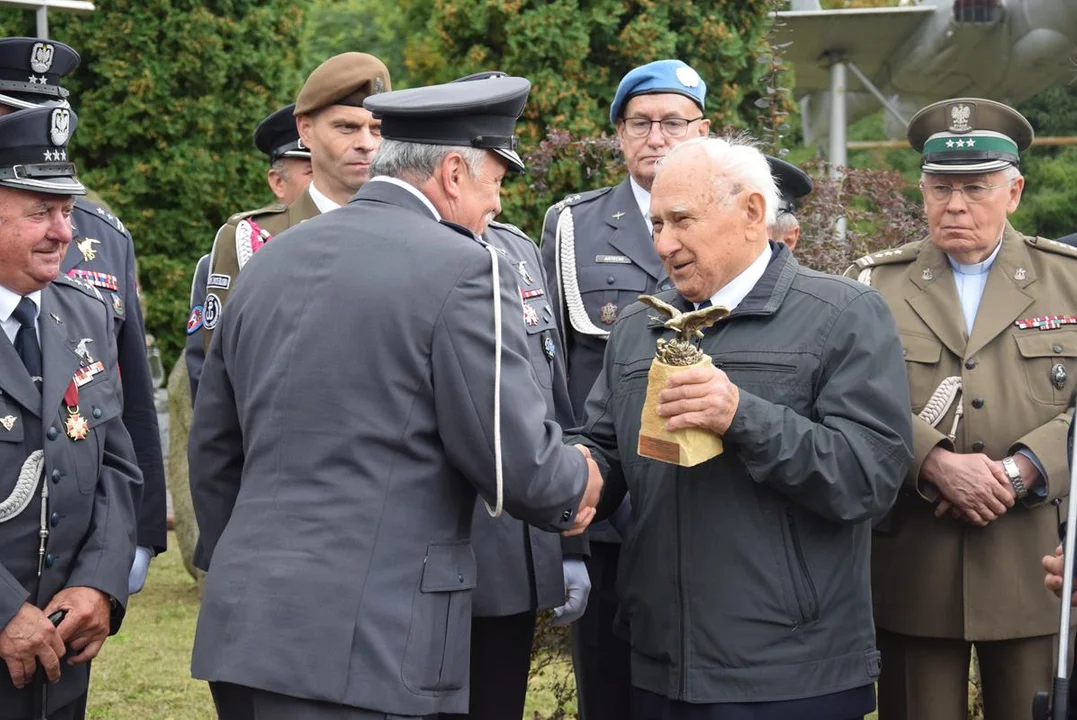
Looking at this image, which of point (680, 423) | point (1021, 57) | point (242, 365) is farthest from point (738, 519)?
point (1021, 57)

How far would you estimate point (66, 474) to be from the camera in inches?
147

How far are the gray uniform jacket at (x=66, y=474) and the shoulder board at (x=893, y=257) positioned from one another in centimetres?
234

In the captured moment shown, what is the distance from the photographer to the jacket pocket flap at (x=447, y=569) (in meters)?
3.03

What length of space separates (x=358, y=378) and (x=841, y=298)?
1241 mm

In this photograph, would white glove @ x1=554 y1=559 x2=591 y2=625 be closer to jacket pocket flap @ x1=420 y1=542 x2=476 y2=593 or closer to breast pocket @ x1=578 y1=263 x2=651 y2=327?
jacket pocket flap @ x1=420 y1=542 x2=476 y2=593

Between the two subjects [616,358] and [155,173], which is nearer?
[616,358]

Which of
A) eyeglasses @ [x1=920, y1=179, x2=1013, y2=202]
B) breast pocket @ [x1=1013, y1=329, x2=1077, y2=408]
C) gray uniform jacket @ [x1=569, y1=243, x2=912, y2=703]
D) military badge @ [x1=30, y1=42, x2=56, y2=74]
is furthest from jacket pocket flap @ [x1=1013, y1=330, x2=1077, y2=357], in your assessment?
military badge @ [x1=30, y1=42, x2=56, y2=74]

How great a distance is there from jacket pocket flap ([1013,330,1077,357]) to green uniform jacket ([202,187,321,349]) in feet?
7.18

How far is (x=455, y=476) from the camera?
314 cm

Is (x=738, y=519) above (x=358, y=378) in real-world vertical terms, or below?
below

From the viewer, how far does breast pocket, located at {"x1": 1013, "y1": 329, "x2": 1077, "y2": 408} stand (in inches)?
163

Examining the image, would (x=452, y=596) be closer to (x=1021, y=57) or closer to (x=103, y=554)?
(x=103, y=554)

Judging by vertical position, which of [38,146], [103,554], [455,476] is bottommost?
[103,554]

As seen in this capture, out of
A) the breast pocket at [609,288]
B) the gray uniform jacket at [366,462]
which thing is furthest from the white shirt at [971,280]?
the gray uniform jacket at [366,462]
